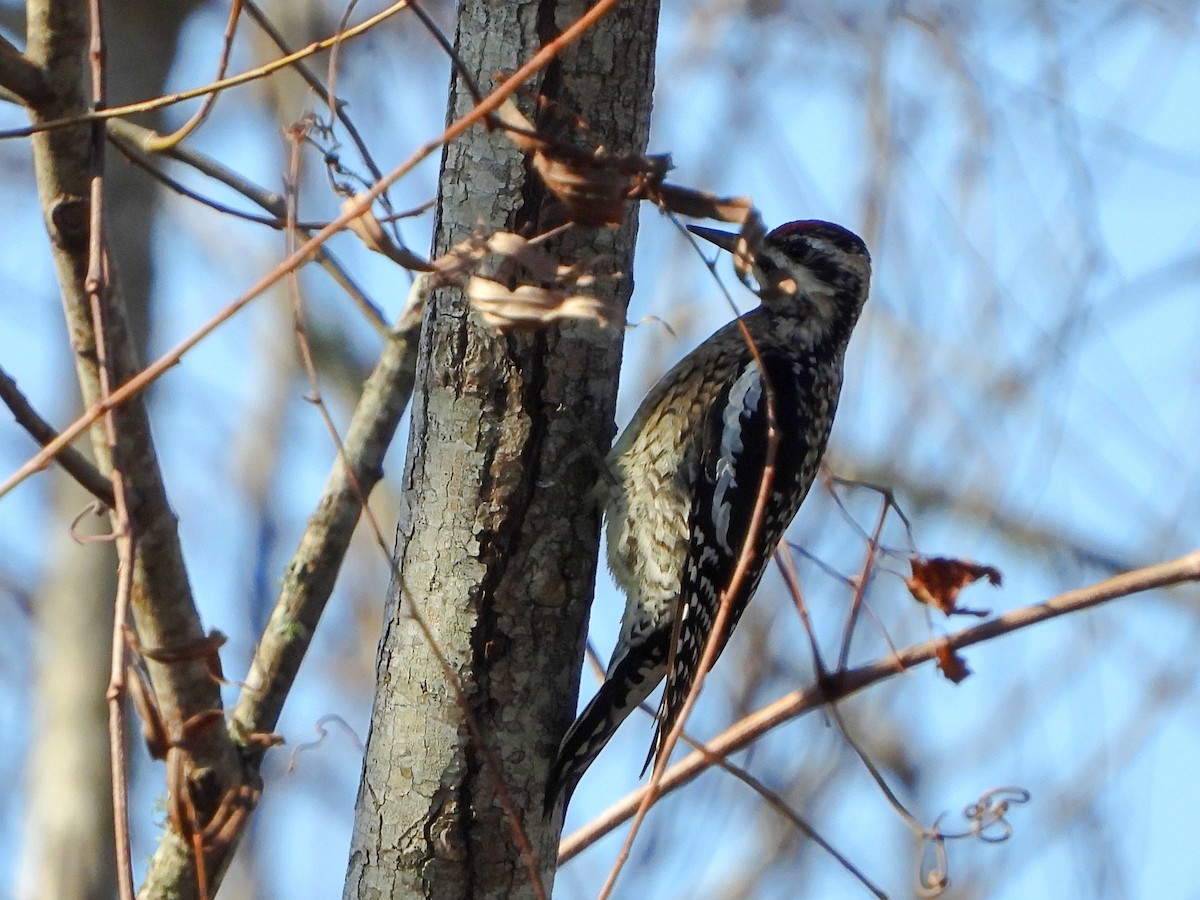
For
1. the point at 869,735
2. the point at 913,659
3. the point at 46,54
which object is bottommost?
the point at 913,659

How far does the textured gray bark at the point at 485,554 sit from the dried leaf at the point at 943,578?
2.11 ft

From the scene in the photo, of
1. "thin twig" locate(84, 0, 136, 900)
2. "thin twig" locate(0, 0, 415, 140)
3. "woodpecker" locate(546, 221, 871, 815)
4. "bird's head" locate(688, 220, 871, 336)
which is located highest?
"bird's head" locate(688, 220, 871, 336)

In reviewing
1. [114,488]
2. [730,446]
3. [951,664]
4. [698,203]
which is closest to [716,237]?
[730,446]

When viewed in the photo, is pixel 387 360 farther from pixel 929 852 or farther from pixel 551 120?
pixel 929 852

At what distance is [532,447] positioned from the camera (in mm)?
2641

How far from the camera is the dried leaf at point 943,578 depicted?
2383 mm

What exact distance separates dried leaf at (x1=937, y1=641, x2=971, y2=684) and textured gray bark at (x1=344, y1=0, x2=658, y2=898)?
0.71 meters

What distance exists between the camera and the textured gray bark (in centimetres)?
250

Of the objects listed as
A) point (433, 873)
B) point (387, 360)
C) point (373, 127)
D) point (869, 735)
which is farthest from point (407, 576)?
point (373, 127)

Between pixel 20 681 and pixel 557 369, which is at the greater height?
pixel 20 681

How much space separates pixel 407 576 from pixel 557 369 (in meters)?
0.47

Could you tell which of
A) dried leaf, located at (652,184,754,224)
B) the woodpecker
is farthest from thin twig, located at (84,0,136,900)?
the woodpecker

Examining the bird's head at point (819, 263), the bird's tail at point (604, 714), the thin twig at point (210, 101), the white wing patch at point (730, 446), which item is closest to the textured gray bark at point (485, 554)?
the bird's tail at point (604, 714)

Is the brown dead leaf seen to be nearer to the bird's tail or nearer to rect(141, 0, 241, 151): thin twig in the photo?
rect(141, 0, 241, 151): thin twig
